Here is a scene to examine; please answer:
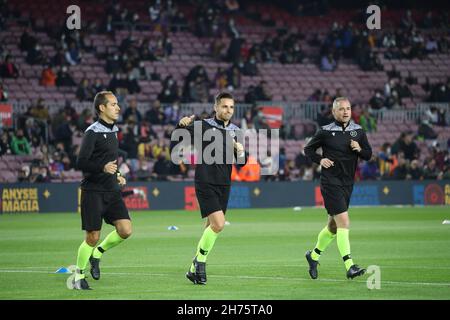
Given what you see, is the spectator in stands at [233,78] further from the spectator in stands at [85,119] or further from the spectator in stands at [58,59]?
the spectator in stands at [85,119]

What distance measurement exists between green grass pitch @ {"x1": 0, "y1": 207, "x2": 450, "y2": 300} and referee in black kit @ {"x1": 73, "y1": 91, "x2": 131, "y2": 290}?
62 centimetres

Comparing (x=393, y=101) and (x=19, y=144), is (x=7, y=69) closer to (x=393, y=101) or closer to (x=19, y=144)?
(x=19, y=144)

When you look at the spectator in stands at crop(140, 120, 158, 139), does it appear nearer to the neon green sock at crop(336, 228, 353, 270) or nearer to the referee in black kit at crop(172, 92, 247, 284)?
the referee in black kit at crop(172, 92, 247, 284)

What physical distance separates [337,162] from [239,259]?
396 centimetres

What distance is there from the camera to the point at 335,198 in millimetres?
15648

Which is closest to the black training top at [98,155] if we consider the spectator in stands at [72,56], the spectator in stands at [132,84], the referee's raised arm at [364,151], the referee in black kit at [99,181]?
the referee in black kit at [99,181]

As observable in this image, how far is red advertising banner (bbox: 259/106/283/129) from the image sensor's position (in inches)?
1661

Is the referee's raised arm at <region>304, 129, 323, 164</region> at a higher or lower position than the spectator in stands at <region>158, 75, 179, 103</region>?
lower

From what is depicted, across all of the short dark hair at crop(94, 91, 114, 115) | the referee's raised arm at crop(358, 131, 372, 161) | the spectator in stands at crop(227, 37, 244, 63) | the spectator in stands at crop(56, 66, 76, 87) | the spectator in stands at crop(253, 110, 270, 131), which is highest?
the spectator in stands at crop(227, 37, 244, 63)

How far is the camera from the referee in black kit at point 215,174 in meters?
15.1

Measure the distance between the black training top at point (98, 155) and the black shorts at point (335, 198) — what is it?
310 centimetres

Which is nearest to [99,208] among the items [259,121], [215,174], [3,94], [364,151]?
[215,174]

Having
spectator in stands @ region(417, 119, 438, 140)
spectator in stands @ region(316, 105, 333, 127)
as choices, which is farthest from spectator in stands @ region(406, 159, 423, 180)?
spectator in stands @ region(417, 119, 438, 140)
